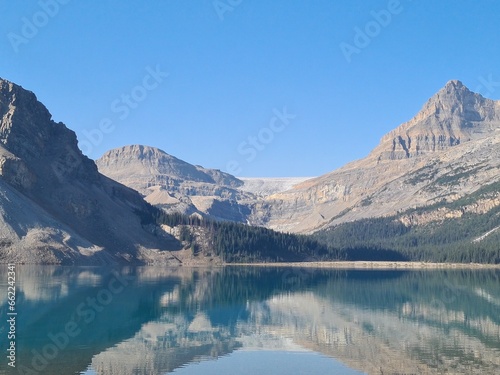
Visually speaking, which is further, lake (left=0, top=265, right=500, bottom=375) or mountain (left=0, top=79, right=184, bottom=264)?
mountain (left=0, top=79, right=184, bottom=264)

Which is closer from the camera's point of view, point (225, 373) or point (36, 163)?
point (225, 373)

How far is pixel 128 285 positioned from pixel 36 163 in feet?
288

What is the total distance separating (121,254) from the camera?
16712cm

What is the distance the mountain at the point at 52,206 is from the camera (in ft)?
452

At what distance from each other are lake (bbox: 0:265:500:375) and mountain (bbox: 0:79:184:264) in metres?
37.7

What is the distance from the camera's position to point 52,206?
165 m

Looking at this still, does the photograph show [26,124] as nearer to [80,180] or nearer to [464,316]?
[80,180]

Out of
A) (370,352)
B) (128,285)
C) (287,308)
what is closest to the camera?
(370,352)

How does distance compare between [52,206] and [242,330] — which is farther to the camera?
[52,206]

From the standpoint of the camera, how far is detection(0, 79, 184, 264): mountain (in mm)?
137750

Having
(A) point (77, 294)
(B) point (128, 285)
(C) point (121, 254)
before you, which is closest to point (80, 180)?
(C) point (121, 254)

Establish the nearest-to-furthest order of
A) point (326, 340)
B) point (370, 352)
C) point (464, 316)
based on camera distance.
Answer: point (370, 352) → point (326, 340) → point (464, 316)

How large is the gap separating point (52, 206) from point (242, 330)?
381 ft

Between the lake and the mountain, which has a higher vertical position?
the mountain
